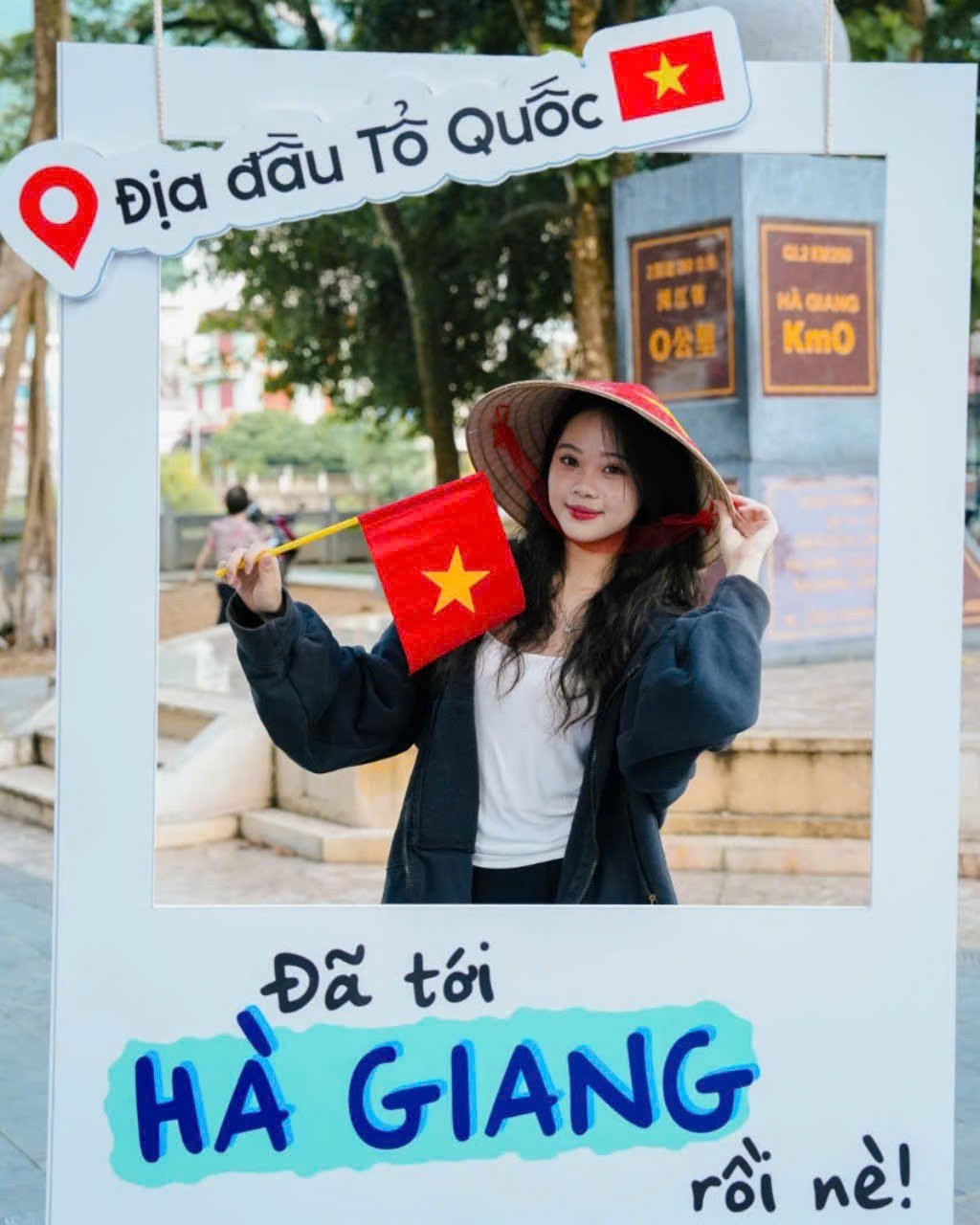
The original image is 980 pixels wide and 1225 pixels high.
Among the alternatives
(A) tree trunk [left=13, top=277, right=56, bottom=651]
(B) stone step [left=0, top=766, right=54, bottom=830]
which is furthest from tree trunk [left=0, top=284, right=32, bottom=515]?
(B) stone step [left=0, top=766, right=54, bottom=830]

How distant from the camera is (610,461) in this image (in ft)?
6.89

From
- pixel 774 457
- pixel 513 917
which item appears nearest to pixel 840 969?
pixel 513 917

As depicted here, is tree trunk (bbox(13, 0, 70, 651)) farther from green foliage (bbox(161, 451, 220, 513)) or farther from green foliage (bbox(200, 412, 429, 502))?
green foliage (bbox(200, 412, 429, 502))

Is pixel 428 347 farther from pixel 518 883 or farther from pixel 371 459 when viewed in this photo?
pixel 371 459

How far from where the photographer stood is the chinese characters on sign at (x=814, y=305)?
24.7ft

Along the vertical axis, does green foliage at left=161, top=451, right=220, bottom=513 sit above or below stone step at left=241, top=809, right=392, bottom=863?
above

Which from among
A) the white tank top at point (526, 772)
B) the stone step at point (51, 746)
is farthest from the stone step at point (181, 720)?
the white tank top at point (526, 772)

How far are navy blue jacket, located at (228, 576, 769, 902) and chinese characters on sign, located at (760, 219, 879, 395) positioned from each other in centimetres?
578

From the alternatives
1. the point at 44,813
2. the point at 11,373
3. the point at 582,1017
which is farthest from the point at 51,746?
the point at 582,1017

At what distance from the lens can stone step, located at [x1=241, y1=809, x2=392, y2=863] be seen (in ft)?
18.4

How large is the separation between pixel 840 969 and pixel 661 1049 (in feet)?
0.84

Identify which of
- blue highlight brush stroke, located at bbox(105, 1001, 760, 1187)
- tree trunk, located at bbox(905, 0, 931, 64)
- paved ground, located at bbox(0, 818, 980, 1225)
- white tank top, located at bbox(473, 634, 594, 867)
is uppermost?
tree trunk, located at bbox(905, 0, 931, 64)

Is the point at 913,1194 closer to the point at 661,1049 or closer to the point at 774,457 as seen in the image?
the point at 661,1049

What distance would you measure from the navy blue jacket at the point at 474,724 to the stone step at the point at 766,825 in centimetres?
336
